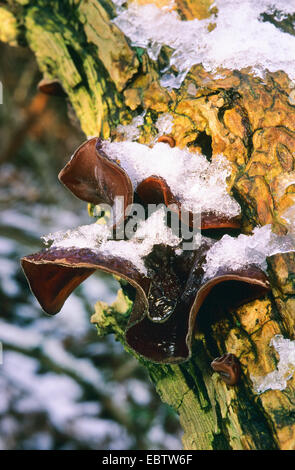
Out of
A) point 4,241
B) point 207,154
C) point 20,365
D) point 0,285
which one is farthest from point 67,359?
point 207,154

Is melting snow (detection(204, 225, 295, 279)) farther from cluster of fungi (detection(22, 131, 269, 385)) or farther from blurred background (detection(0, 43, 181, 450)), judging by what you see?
blurred background (detection(0, 43, 181, 450))

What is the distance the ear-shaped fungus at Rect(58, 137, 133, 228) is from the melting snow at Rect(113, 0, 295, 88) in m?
0.41

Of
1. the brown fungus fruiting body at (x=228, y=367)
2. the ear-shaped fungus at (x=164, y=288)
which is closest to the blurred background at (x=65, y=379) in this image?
the ear-shaped fungus at (x=164, y=288)

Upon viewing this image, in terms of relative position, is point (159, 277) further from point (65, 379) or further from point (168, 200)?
point (65, 379)

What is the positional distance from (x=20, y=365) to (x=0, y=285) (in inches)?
28.9

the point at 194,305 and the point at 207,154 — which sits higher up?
the point at 207,154

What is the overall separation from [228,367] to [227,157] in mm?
561

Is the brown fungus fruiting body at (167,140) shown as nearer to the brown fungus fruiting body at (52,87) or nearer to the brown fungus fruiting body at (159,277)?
the brown fungus fruiting body at (159,277)

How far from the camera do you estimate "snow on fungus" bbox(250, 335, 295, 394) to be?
97 centimetres

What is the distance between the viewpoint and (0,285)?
136 inches

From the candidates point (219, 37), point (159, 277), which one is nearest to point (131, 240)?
point (159, 277)

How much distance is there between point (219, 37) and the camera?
51.7 inches
